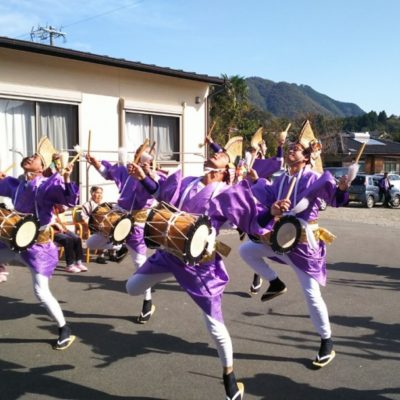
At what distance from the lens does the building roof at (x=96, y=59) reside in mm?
7986

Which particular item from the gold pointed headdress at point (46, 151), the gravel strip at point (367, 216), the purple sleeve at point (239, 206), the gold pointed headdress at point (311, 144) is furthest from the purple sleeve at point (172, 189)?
the gravel strip at point (367, 216)

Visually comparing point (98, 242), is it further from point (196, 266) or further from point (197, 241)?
point (197, 241)

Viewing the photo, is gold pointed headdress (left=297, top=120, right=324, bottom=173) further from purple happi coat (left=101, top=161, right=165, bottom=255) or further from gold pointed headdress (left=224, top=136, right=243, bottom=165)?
purple happi coat (left=101, top=161, right=165, bottom=255)

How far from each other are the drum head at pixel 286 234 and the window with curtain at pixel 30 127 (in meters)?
5.63

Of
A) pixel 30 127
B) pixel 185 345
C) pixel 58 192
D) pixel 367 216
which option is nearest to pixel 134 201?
pixel 58 192

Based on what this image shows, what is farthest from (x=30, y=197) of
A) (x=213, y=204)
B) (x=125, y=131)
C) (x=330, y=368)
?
(x=125, y=131)

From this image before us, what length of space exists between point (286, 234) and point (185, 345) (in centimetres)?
142

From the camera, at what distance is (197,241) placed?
10.7 feet

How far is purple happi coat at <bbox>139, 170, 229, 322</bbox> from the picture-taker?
3359 mm

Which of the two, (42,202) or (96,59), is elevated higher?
(96,59)

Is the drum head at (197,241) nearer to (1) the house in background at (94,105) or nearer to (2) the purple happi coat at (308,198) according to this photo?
(2) the purple happi coat at (308,198)

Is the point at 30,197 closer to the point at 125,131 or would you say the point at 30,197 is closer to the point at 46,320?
the point at 46,320

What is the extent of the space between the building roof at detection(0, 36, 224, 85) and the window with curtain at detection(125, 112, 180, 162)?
1.00 metres

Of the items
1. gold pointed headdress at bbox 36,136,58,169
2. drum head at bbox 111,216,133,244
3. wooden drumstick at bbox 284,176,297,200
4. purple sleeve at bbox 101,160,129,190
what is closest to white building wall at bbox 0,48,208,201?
gold pointed headdress at bbox 36,136,58,169
